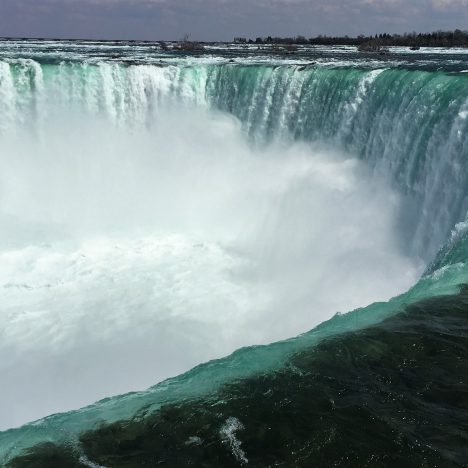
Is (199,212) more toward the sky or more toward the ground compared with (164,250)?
more toward the sky

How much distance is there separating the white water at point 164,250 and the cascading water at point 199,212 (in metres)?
A: 0.04

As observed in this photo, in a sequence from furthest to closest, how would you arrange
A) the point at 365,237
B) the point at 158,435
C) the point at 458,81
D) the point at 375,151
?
1. the point at 375,151
2. the point at 365,237
3. the point at 458,81
4. the point at 158,435

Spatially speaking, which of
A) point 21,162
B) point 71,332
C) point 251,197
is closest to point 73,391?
point 71,332

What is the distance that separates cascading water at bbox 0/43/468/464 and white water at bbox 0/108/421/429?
0.04 metres

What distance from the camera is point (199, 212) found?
1519 centimetres

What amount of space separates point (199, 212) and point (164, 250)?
2694 millimetres

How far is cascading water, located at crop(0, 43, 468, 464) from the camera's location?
8516mm

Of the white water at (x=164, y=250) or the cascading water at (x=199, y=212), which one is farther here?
the white water at (x=164, y=250)

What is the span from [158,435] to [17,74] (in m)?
13.9

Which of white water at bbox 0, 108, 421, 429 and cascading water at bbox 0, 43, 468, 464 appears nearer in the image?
cascading water at bbox 0, 43, 468, 464

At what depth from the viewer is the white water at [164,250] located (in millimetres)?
8656

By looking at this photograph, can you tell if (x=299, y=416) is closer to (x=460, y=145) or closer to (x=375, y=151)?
(x=460, y=145)

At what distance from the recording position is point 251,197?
49.3 ft

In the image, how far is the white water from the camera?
8.66 m
